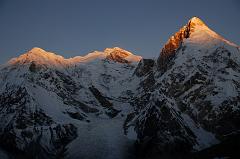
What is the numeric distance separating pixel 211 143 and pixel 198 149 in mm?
5546

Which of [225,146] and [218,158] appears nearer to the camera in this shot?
[218,158]

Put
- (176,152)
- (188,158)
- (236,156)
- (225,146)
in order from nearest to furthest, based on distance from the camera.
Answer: (236,156)
(225,146)
(188,158)
(176,152)

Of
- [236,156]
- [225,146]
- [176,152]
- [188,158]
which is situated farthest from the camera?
[176,152]

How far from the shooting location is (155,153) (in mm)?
197125

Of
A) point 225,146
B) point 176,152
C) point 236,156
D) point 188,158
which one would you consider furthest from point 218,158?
point 176,152

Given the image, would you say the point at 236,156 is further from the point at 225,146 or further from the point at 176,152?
the point at 176,152

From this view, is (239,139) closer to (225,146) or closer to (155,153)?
(225,146)

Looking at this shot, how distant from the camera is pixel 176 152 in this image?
19612 centimetres

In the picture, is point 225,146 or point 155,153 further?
point 155,153

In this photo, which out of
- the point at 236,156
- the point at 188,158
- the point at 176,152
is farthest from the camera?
the point at 176,152

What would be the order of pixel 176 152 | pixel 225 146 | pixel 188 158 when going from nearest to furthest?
pixel 225 146, pixel 188 158, pixel 176 152

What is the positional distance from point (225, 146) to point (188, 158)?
29.4m

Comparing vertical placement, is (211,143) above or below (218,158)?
above

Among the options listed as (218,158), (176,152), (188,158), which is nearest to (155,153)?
(176,152)
